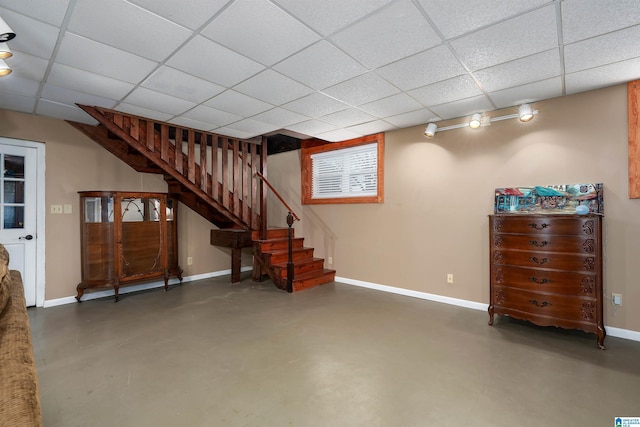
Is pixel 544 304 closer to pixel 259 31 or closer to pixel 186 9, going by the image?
pixel 259 31

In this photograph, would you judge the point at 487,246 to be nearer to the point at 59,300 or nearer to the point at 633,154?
the point at 633,154

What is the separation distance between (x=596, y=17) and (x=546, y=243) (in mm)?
1927

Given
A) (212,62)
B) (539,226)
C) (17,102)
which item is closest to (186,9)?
(212,62)

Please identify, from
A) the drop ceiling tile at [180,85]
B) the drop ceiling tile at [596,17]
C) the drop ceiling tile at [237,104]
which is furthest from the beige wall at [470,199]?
the drop ceiling tile at [180,85]

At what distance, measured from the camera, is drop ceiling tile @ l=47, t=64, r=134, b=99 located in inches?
102

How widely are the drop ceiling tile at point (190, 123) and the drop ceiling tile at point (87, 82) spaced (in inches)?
33.5

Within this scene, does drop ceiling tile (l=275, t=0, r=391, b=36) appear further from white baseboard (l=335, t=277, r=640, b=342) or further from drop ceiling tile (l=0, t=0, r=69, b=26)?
white baseboard (l=335, t=277, r=640, b=342)

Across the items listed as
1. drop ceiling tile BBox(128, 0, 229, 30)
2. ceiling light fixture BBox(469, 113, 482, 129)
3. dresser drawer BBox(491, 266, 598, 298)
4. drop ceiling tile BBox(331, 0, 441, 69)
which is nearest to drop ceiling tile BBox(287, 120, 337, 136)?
drop ceiling tile BBox(331, 0, 441, 69)

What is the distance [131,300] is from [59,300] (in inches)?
34.6

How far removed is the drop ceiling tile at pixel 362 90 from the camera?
2.77 metres

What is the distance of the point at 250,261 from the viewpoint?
6387 mm

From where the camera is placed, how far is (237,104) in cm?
339

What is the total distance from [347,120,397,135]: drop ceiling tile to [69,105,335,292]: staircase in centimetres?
171

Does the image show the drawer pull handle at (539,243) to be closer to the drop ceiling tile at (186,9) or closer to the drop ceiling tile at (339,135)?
the drop ceiling tile at (339,135)
